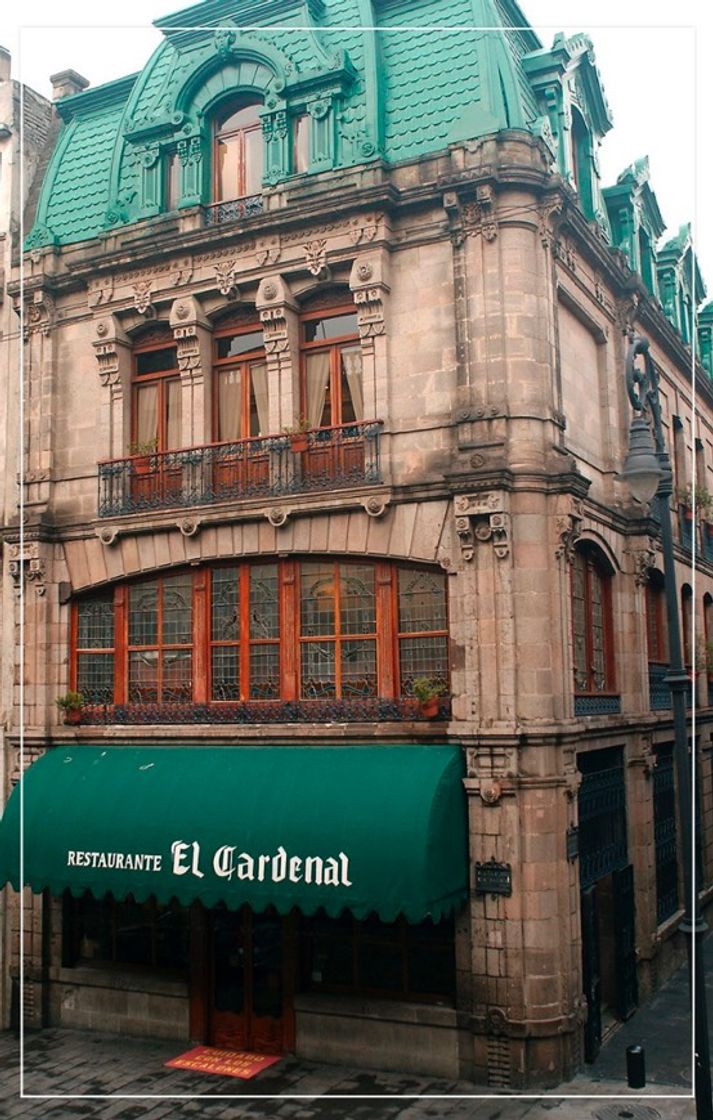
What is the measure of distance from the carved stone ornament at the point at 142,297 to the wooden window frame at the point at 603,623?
334 inches

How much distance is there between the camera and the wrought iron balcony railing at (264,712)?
16406 mm

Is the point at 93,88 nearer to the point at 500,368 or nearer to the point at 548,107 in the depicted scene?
the point at 548,107

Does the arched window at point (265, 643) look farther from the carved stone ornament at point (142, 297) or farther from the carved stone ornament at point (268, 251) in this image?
the carved stone ornament at point (268, 251)

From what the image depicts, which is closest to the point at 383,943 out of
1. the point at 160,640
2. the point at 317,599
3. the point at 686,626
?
the point at 317,599

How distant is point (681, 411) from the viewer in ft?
85.0

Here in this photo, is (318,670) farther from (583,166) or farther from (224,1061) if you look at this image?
(583,166)

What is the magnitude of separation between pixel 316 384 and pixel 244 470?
184 cm

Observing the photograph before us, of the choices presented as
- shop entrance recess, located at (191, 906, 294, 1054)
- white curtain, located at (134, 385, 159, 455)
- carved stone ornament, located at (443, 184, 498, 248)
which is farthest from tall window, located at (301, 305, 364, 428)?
shop entrance recess, located at (191, 906, 294, 1054)

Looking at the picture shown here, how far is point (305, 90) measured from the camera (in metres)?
18.2

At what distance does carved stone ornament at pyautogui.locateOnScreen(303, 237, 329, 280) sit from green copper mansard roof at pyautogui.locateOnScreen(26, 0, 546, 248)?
1348 mm

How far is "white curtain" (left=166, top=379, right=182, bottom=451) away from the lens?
753 inches

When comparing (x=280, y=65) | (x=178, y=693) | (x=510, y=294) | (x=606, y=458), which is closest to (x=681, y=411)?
(x=606, y=458)

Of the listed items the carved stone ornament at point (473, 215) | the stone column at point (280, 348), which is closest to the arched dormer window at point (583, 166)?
the carved stone ornament at point (473, 215)

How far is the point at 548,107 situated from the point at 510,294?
4.63 metres
